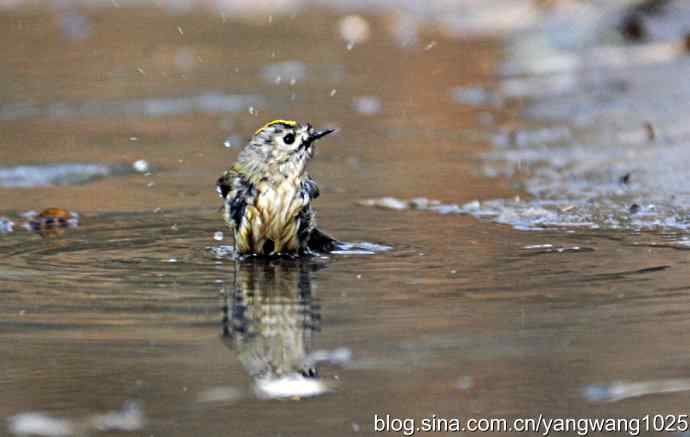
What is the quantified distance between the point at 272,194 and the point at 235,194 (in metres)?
0.19

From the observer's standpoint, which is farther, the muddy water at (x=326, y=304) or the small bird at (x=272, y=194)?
the small bird at (x=272, y=194)

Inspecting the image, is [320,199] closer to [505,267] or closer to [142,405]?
[505,267]

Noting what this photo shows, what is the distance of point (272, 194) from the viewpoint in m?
6.53

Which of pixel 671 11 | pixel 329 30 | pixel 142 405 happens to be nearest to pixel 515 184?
pixel 142 405

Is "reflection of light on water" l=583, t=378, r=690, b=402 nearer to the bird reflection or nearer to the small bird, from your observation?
the bird reflection

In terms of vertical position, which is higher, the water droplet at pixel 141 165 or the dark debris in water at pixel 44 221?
the water droplet at pixel 141 165

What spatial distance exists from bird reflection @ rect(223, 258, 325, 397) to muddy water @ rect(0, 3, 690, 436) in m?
0.02

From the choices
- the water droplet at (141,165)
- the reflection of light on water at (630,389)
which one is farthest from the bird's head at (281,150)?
the water droplet at (141,165)

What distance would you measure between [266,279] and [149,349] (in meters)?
1.43

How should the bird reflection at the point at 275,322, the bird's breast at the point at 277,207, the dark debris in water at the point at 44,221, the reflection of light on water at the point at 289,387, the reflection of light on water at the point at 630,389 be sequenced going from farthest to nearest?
the dark debris in water at the point at 44,221, the bird's breast at the point at 277,207, the bird reflection at the point at 275,322, the reflection of light on water at the point at 289,387, the reflection of light on water at the point at 630,389

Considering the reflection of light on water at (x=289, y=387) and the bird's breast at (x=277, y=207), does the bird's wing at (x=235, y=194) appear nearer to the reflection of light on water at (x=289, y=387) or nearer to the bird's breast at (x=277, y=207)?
the bird's breast at (x=277, y=207)

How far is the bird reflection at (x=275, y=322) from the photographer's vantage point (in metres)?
4.38

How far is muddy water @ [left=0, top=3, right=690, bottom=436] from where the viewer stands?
4.09 metres

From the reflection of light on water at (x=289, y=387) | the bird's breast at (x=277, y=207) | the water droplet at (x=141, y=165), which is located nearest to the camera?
the reflection of light on water at (x=289, y=387)
